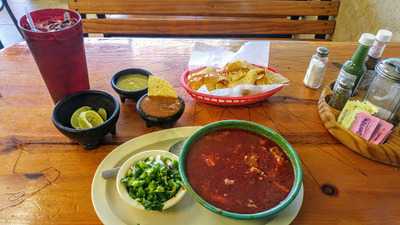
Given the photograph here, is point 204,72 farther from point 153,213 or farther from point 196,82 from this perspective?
point 153,213

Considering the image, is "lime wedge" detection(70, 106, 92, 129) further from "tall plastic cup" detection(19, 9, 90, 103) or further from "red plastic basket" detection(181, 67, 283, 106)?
"red plastic basket" detection(181, 67, 283, 106)

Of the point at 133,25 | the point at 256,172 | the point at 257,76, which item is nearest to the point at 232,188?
the point at 256,172

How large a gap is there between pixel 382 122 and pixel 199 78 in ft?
1.91

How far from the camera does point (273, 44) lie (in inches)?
55.8

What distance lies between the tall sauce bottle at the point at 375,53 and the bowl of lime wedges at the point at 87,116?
31.3 inches

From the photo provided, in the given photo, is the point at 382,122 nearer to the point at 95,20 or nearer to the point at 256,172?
the point at 256,172

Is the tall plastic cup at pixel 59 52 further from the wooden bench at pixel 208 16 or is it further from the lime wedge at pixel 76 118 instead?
the wooden bench at pixel 208 16

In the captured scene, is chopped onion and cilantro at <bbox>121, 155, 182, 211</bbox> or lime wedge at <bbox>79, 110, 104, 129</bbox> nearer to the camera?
chopped onion and cilantro at <bbox>121, 155, 182, 211</bbox>

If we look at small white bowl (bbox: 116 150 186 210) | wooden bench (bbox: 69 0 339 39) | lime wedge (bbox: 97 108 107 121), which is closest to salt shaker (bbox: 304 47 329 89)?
small white bowl (bbox: 116 150 186 210)

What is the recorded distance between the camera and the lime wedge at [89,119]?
84 cm

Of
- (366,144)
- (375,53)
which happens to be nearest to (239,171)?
(366,144)

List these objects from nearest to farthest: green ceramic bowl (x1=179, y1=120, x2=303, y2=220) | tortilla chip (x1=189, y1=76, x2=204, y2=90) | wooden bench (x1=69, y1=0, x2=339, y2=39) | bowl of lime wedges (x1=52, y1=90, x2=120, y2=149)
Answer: green ceramic bowl (x1=179, y1=120, x2=303, y2=220), bowl of lime wedges (x1=52, y1=90, x2=120, y2=149), tortilla chip (x1=189, y1=76, x2=204, y2=90), wooden bench (x1=69, y1=0, x2=339, y2=39)

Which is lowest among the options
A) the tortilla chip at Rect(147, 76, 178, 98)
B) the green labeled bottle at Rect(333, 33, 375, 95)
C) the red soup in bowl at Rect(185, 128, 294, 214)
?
the red soup in bowl at Rect(185, 128, 294, 214)

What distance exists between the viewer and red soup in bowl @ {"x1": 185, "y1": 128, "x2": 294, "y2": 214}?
0.67m
